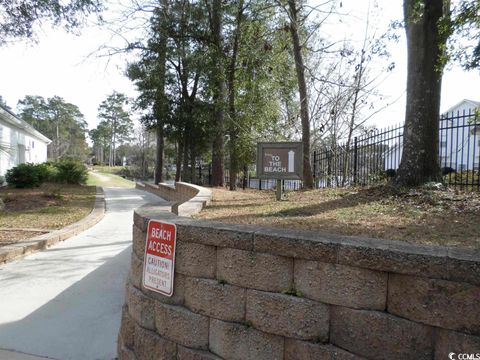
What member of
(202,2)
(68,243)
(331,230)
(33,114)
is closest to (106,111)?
(33,114)

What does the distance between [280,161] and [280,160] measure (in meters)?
0.02

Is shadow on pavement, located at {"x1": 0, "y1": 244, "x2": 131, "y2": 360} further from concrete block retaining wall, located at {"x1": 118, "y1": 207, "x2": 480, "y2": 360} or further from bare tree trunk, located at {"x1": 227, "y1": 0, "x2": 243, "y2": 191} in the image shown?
bare tree trunk, located at {"x1": 227, "y1": 0, "x2": 243, "y2": 191}

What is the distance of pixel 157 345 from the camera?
270cm

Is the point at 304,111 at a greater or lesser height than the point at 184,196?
greater

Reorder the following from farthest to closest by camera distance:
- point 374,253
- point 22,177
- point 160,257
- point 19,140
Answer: point 19,140 → point 22,177 → point 160,257 → point 374,253

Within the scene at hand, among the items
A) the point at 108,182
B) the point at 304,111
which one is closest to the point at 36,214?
the point at 304,111

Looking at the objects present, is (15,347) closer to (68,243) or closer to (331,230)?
(331,230)

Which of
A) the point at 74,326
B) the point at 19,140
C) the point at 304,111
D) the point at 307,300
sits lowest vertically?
the point at 74,326

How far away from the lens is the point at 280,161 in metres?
6.99

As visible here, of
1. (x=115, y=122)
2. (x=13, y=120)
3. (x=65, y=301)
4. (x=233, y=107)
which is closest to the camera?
(x=65, y=301)

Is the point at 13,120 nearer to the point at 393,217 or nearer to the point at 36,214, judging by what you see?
the point at 36,214

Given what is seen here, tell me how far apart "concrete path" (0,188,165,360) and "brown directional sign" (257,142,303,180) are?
2.95 meters

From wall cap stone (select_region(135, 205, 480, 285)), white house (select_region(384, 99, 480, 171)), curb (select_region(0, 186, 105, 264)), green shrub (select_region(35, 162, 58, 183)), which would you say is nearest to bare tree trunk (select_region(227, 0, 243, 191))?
white house (select_region(384, 99, 480, 171))

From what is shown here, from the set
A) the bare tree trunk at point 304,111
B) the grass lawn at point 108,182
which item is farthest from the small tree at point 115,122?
the bare tree trunk at point 304,111
